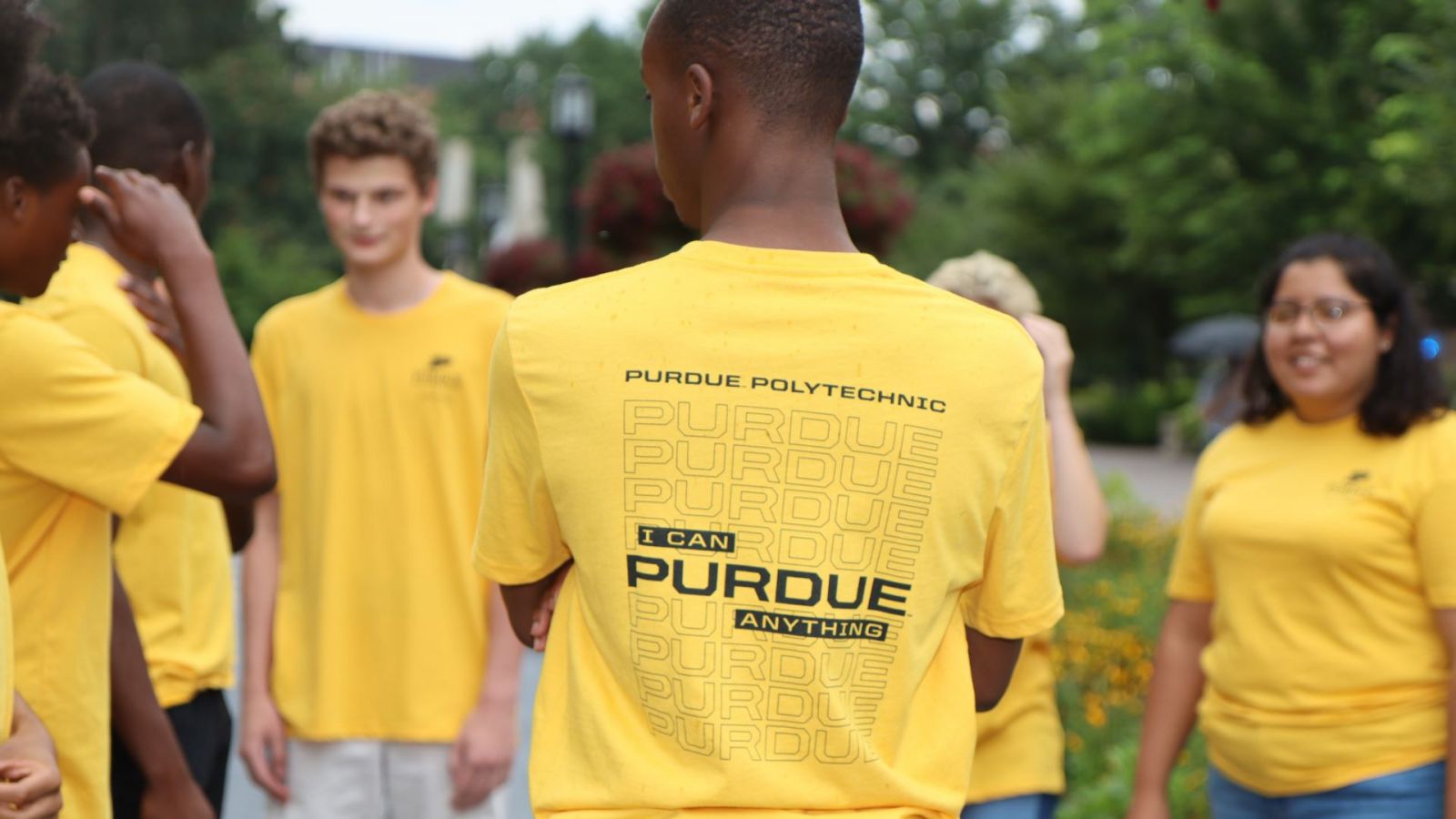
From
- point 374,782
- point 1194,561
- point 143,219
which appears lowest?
point 374,782

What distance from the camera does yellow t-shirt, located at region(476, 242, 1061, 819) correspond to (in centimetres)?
193

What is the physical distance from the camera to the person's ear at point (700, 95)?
1.99 m

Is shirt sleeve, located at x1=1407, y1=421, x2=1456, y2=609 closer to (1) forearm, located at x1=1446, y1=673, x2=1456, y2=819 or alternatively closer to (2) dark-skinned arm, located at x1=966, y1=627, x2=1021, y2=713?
(1) forearm, located at x1=1446, y1=673, x2=1456, y2=819

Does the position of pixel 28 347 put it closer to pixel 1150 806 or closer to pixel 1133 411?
pixel 1150 806

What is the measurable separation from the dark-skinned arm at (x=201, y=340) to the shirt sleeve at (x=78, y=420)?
76mm

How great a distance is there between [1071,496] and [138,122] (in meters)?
2.25

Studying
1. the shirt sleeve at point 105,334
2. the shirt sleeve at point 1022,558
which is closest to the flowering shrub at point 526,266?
Result: the shirt sleeve at point 105,334

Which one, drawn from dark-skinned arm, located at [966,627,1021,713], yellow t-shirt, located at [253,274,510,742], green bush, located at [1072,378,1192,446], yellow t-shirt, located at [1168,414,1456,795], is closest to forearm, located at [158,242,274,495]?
yellow t-shirt, located at [253,274,510,742]

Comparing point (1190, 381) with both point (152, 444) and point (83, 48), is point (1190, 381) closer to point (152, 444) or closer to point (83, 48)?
point (83, 48)

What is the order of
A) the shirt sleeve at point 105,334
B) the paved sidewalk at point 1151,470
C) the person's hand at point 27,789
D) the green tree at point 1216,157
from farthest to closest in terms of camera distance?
1. the paved sidewalk at point 1151,470
2. the green tree at point 1216,157
3. the shirt sleeve at point 105,334
4. the person's hand at point 27,789

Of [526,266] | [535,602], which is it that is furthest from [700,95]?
[526,266]

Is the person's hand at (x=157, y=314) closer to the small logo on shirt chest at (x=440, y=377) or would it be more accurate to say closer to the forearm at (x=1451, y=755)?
the small logo on shirt chest at (x=440, y=377)

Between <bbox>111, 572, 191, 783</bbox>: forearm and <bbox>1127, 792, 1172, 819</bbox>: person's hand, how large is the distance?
2276mm

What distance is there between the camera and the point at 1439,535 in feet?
11.7
